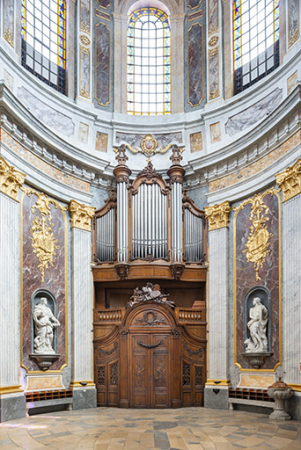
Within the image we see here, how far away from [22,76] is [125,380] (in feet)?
35.2

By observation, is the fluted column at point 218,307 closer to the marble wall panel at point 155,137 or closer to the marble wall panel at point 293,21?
the marble wall panel at point 155,137

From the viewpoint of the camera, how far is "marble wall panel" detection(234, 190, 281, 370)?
1708cm

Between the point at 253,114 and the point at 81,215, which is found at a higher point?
the point at 253,114

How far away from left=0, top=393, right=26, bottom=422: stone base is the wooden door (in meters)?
4.31

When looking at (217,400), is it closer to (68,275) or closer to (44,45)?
(68,275)

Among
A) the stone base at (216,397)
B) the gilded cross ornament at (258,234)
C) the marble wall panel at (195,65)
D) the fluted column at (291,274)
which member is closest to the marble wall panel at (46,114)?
the marble wall panel at (195,65)

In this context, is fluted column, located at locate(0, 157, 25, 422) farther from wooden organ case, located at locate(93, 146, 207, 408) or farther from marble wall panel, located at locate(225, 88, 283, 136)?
marble wall panel, located at locate(225, 88, 283, 136)

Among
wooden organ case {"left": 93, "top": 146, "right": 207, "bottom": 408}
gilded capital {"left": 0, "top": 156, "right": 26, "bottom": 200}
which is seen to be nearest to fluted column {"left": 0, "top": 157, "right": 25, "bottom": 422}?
gilded capital {"left": 0, "top": 156, "right": 26, "bottom": 200}

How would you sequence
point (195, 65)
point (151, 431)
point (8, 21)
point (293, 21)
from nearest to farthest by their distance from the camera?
1. point (151, 431)
2. point (8, 21)
3. point (293, 21)
4. point (195, 65)

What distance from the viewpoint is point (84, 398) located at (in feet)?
61.0

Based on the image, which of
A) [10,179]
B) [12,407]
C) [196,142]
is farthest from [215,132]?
[12,407]

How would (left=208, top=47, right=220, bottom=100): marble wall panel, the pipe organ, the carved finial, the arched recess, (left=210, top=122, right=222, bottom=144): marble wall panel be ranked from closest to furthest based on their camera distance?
the pipe organ, the carved finial, (left=210, top=122, right=222, bottom=144): marble wall panel, (left=208, top=47, right=220, bottom=100): marble wall panel, the arched recess

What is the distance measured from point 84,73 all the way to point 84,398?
1212 cm

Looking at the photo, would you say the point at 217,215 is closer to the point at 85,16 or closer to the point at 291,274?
the point at 291,274
